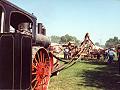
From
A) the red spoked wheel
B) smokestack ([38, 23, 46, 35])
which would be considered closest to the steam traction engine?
the red spoked wheel

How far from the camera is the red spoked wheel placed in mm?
7908

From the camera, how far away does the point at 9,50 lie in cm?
577

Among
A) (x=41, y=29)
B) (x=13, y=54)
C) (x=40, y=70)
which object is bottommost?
(x=40, y=70)

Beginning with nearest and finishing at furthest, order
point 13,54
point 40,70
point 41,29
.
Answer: point 13,54 → point 40,70 → point 41,29

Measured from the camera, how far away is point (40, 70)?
8227 mm

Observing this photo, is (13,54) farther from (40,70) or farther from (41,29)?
(41,29)

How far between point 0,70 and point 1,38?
2.28 ft

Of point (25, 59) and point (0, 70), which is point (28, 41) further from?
point (0, 70)

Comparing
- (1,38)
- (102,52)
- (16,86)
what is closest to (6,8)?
(1,38)

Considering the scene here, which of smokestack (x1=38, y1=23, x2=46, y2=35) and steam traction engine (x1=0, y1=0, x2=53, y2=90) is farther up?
smokestack (x1=38, y1=23, x2=46, y2=35)

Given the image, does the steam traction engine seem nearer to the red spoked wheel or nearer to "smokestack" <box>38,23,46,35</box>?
the red spoked wheel

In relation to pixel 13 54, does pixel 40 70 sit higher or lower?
lower

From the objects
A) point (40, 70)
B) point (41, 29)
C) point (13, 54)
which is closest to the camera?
point (13, 54)

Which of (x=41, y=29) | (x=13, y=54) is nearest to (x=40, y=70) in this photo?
(x=41, y=29)
